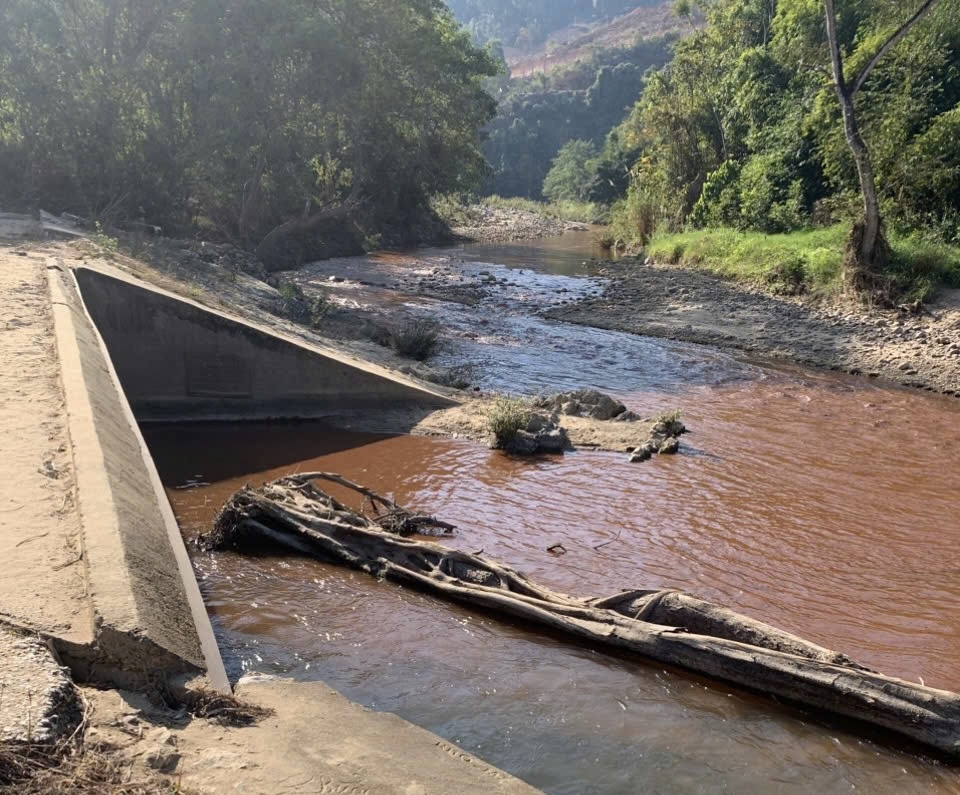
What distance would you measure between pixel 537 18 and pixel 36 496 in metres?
207

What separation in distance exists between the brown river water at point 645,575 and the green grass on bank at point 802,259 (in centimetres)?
464

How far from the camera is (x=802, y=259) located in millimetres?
21312

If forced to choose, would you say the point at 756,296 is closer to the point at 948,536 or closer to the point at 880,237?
the point at 880,237

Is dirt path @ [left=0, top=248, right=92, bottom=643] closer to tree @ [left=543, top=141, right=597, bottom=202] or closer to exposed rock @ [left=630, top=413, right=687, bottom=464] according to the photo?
exposed rock @ [left=630, top=413, right=687, bottom=464]

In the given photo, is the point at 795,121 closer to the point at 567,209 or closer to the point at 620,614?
the point at 620,614

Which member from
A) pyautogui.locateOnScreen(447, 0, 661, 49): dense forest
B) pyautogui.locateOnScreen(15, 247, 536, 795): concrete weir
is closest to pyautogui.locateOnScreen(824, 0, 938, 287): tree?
pyautogui.locateOnScreen(15, 247, 536, 795): concrete weir

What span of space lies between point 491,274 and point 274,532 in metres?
22.9

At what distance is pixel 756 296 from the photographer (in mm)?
21516

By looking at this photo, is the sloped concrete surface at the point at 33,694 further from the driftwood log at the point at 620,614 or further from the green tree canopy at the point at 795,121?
the green tree canopy at the point at 795,121

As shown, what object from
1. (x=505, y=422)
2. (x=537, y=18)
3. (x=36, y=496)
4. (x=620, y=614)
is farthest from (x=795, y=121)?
(x=537, y=18)

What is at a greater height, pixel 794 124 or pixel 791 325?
pixel 794 124

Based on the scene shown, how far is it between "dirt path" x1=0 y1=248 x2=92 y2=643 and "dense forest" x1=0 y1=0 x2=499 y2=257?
49.3 feet

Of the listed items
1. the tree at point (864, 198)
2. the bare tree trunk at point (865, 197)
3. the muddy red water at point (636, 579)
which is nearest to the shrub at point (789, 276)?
the tree at point (864, 198)

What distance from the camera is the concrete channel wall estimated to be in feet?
40.6
